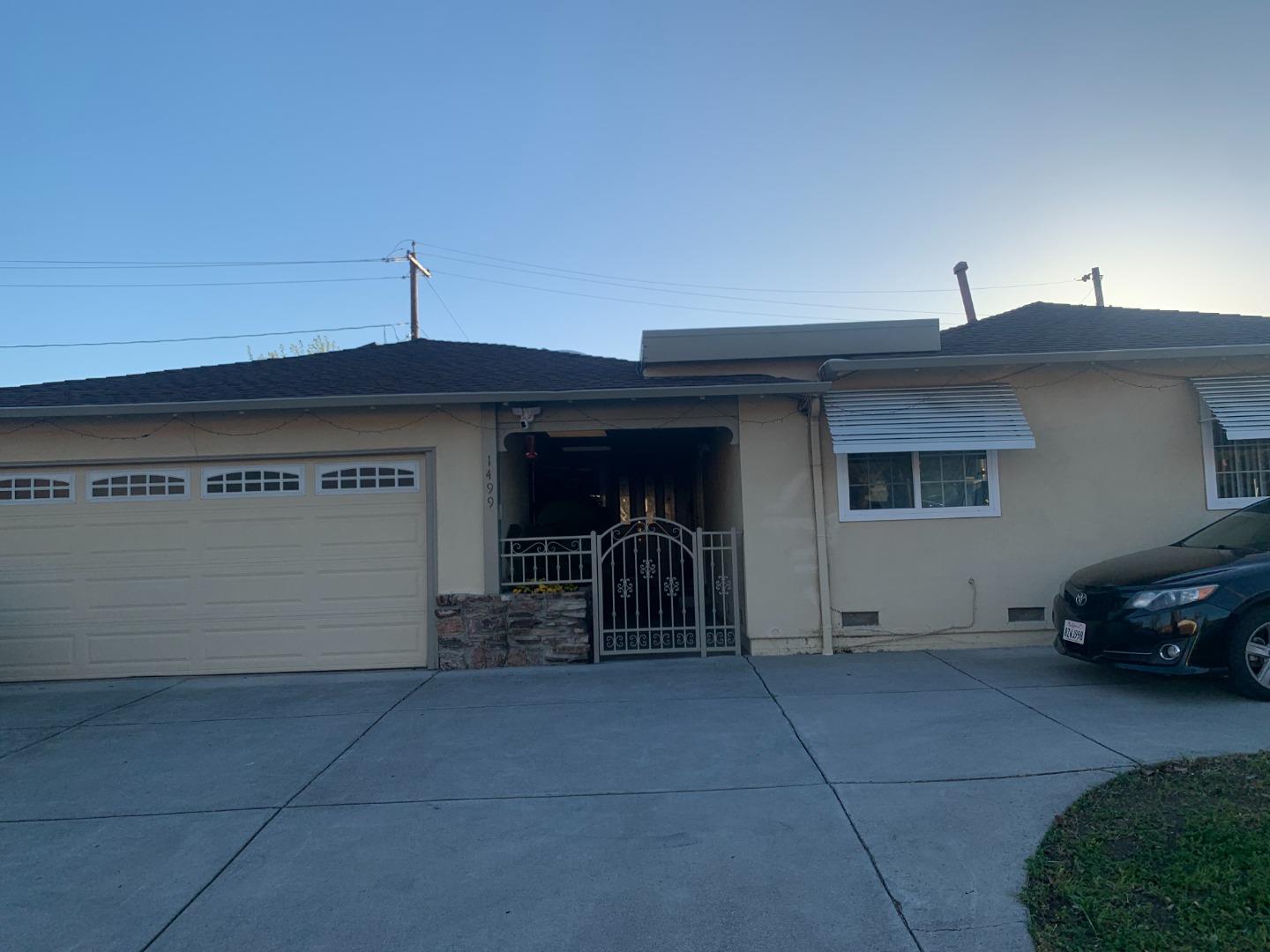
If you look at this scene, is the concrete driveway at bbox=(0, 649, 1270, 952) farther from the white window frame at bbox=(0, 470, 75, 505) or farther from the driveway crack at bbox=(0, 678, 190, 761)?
the white window frame at bbox=(0, 470, 75, 505)

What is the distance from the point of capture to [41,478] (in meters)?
9.07

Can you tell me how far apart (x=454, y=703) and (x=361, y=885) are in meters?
3.29

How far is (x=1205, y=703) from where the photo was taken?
6332mm

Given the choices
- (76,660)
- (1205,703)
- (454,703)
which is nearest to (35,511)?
(76,660)

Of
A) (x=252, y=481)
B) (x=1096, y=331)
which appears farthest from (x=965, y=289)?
(x=252, y=481)

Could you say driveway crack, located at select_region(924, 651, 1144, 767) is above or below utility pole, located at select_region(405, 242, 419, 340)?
below

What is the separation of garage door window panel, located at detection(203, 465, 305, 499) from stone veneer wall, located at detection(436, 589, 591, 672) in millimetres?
2018

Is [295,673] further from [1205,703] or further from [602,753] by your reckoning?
[1205,703]

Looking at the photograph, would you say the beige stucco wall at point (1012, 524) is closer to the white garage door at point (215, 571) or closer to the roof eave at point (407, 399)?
the roof eave at point (407, 399)

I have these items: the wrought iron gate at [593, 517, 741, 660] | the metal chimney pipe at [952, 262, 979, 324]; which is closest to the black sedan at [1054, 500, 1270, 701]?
the wrought iron gate at [593, 517, 741, 660]

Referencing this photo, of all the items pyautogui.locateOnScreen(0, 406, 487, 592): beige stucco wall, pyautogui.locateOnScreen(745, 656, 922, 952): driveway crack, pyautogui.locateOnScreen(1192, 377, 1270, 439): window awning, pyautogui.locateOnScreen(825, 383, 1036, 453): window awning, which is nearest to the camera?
pyautogui.locateOnScreen(745, 656, 922, 952): driveway crack

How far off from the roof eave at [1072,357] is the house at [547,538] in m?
0.14

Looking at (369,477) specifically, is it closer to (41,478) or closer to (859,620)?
(41,478)

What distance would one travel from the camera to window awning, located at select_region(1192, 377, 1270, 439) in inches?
331
